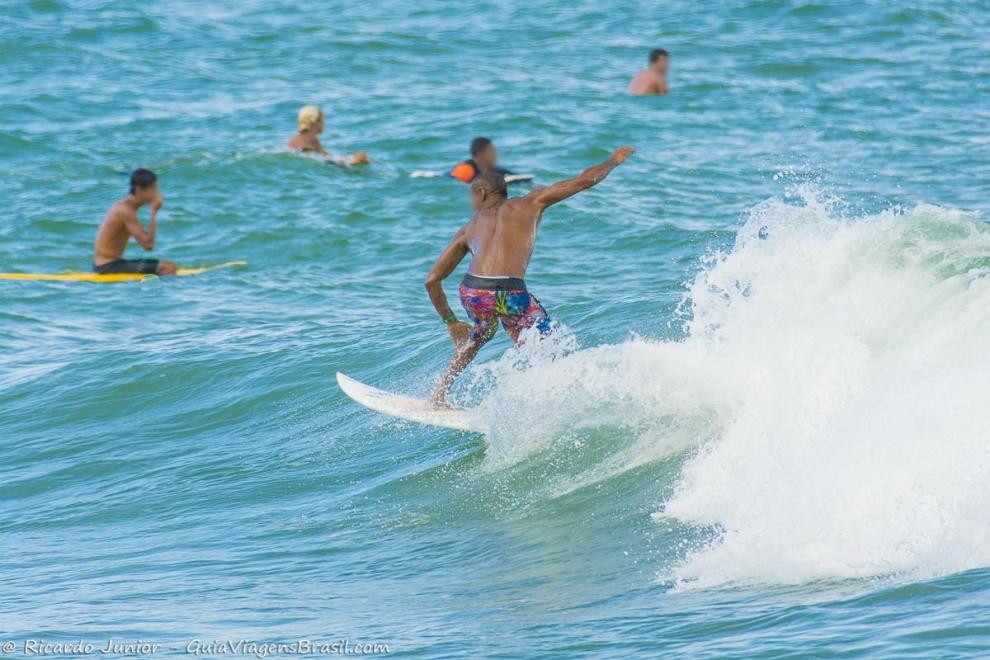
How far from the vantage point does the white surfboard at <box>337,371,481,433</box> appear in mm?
8548

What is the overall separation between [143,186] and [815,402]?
8.33 metres

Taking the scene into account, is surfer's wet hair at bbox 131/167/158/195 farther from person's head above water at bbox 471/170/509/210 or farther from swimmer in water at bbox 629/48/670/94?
swimmer in water at bbox 629/48/670/94

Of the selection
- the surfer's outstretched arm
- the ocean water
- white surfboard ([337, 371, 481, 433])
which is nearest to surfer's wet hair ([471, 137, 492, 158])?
the ocean water

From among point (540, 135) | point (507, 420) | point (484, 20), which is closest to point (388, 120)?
point (540, 135)

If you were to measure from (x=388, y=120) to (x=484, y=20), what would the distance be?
6.36 metres

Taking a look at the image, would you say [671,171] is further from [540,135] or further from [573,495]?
[573,495]

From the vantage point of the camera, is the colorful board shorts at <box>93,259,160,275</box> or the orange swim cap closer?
the colorful board shorts at <box>93,259,160,275</box>

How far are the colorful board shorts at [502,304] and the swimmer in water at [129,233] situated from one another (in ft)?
20.4

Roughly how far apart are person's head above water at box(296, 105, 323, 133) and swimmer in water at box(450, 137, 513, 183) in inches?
74.1

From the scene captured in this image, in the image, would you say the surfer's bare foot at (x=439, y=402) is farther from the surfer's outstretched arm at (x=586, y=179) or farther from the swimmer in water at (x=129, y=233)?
the swimmer in water at (x=129, y=233)

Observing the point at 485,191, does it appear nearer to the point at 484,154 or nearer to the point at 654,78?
the point at 484,154

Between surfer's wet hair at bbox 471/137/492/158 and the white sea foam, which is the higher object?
surfer's wet hair at bbox 471/137/492/158

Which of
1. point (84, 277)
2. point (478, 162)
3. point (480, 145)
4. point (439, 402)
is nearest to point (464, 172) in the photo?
point (480, 145)

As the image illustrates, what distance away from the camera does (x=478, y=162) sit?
547 inches
